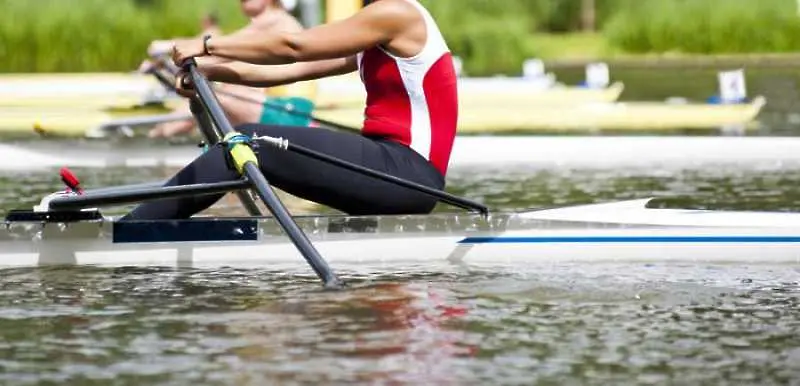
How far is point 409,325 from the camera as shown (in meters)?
6.71

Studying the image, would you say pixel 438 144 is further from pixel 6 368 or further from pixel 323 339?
pixel 6 368

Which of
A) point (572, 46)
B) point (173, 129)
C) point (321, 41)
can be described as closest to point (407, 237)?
point (321, 41)

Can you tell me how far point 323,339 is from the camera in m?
6.42

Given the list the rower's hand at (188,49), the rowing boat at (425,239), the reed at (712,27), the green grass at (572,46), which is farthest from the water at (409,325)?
the reed at (712,27)

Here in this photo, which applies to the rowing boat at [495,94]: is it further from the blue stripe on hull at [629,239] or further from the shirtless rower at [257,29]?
the blue stripe on hull at [629,239]

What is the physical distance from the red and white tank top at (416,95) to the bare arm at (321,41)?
0.40 feet

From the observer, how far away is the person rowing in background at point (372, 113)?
7562 mm

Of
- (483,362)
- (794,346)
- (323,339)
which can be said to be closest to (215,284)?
(323,339)

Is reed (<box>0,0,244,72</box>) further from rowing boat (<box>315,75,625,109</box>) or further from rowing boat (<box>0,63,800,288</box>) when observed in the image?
rowing boat (<box>0,63,800,288</box>)

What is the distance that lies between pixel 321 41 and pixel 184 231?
3.22 feet


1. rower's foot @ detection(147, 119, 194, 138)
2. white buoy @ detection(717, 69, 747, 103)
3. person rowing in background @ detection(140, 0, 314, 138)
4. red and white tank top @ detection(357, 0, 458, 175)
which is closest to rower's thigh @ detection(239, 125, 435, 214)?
red and white tank top @ detection(357, 0, 458, 175)

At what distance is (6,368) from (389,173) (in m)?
2.12

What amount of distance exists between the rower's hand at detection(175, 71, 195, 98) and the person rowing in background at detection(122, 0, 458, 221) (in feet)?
0.30

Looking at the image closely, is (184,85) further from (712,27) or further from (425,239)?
(712,27)
